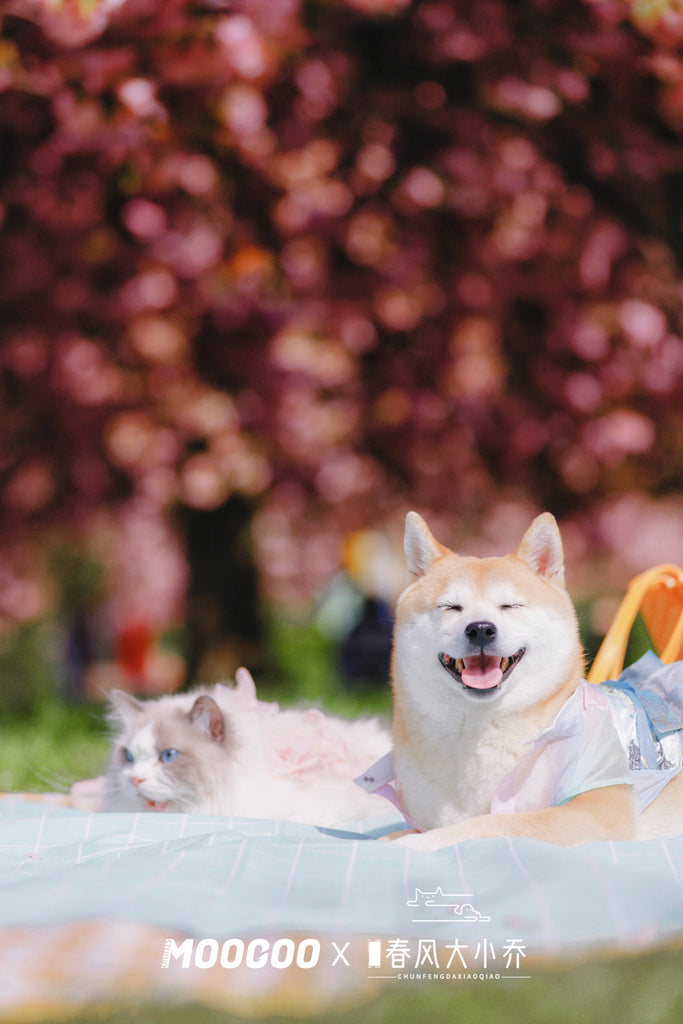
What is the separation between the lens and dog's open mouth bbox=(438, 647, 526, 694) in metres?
1.48

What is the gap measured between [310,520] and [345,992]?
5.11 m

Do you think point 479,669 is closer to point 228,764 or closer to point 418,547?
point 418,547

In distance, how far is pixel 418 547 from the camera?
1.67m

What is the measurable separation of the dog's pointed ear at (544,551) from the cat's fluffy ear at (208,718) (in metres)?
0.77

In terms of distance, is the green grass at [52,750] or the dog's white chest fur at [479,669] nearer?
the dog's white chest fur at [479,669]

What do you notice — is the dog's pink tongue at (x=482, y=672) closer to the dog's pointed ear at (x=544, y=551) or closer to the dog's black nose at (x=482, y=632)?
the dog's black nose at (x=482, y=632)

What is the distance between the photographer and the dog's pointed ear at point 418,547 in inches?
64.8

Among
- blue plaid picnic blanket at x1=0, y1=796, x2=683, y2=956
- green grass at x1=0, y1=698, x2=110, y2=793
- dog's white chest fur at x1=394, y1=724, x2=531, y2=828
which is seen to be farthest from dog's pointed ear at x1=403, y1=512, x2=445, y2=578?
green grass at x1=0, y1=698, x2=110, y2=793

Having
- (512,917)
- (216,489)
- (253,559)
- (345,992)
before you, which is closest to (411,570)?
(512,917)

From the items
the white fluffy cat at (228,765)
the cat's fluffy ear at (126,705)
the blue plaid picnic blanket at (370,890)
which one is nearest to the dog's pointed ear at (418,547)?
the blue plaid picnic blanket at (370,890)

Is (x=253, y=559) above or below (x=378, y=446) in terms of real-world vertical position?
below

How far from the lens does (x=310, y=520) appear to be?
614 centimetres

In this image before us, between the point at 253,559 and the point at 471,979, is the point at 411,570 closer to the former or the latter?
the point at 471,979

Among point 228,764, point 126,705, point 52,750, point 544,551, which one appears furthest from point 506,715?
point 52,750
